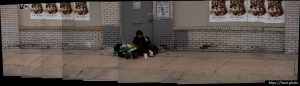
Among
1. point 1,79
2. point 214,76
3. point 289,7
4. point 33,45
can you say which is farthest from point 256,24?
point 1,79

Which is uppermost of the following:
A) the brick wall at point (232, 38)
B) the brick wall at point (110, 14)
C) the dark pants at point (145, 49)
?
the brick wall at point (110, 14)

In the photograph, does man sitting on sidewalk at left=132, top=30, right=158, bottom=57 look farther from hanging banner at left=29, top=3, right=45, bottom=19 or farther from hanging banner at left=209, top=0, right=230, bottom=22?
hanging banner at left=29, top=3, right=45, bottom=19

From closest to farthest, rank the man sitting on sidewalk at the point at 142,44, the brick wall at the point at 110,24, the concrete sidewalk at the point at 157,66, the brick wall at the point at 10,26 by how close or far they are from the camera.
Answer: the concrete sidewalk at the point at 157,66 → the man sitting on sidewalk at the point at 142,44 → the brick wall at the point at 110,24 → the brick wall at the point at 10,26

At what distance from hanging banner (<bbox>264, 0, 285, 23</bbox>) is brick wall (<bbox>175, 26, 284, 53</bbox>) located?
0.21 metres

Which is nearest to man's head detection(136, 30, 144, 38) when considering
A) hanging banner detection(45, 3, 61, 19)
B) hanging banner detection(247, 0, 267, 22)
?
hanging banner detection(45, 3, 61, 19)

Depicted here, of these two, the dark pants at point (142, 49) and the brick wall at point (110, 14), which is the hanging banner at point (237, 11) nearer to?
the dark pants at point (142, 49)

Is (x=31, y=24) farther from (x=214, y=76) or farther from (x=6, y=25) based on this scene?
(x=214, y=76)

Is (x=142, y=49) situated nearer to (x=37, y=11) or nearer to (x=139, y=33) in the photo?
(x=139, y=33)

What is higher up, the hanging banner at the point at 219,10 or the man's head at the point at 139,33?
the hanging banner at the point at 219,10

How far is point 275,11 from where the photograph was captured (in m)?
11.2

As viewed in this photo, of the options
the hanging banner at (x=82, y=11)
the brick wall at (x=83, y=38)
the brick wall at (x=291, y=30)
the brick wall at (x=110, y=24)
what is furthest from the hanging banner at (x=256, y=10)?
the hanging banner at (x=82, y=11)

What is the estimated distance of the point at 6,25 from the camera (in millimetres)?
12703

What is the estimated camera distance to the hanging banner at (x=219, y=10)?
11.5 meters

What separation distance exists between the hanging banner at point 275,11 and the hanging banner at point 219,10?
933mm
